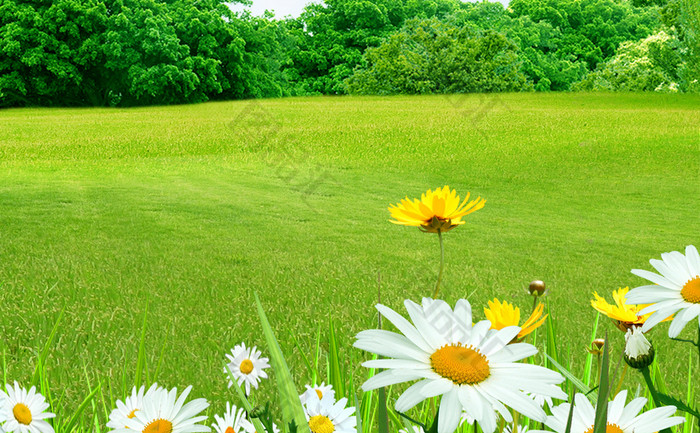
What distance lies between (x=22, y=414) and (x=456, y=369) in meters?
0.49

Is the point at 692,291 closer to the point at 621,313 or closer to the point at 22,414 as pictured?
the point at 621,313

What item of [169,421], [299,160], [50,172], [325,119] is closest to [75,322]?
[169,421]

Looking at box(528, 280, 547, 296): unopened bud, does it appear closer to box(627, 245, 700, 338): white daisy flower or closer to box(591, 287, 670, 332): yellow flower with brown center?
box(591, 287, 670, 332): yellow flower with brown center

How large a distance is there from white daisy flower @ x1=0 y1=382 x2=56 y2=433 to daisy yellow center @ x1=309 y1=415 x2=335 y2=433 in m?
0.26

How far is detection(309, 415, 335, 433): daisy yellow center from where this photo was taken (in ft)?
1.94

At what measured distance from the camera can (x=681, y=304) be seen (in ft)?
1.78

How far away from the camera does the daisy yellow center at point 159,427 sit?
542 mm

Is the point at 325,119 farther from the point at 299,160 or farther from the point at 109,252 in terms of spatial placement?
the point at 109,252

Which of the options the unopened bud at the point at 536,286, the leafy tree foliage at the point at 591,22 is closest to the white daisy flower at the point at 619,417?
the unopened bud at the point at 536,286

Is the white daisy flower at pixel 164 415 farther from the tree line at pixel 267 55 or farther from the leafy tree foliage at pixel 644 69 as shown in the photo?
the leafy tree foliage at pixel 644 69

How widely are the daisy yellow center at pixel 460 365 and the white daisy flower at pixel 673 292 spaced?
202 millimetres

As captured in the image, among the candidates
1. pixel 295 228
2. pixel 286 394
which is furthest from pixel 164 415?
pixel 295 228

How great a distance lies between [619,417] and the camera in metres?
0.53

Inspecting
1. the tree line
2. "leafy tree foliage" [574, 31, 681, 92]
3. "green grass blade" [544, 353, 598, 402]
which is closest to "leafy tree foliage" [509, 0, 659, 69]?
the tree line
